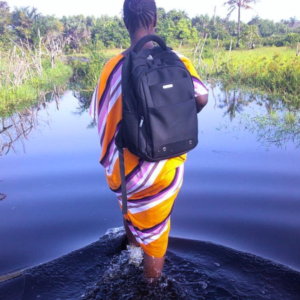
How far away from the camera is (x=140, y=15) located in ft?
6.48

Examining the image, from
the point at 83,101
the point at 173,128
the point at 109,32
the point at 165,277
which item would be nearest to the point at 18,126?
the point at 83,101

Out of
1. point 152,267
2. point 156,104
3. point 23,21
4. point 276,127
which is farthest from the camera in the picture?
point 23,21

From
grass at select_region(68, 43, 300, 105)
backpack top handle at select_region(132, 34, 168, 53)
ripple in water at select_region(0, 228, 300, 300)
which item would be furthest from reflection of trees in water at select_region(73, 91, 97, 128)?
backpack top handle at select_region(132, 34, 168, 53)

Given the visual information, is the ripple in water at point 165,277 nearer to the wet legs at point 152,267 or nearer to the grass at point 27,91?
the wet legs at point 152,267

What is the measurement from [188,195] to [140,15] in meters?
2.14

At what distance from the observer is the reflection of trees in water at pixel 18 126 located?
18.3ft

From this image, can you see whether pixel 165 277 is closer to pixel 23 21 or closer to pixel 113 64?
pixel 113 64

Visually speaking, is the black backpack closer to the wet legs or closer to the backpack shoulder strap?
the backpack shoulder strap

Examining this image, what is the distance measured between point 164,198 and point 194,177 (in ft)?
6.83

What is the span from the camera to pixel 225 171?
4.21 metres

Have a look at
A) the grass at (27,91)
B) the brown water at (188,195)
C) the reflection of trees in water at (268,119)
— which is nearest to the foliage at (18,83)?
the grass at (27,91)

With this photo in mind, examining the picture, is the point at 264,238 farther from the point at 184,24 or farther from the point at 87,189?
the point at 184,24

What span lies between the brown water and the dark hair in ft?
5.65

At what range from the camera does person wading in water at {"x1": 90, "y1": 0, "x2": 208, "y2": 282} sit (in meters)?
1.98
